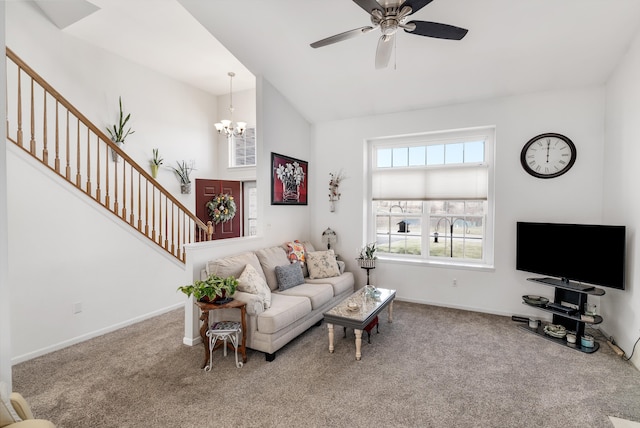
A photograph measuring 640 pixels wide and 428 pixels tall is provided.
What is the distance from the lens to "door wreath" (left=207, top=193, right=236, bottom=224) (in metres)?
6.34

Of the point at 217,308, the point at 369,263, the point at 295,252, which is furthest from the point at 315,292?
the point at 217,308

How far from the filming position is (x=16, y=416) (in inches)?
59.1

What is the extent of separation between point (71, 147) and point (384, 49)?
4725 millimetres

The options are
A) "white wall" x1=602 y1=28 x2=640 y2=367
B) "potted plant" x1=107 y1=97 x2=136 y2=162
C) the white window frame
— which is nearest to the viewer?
"white wall" x1=602 y1=28 x2=640 y2=367

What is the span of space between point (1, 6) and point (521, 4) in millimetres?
3920

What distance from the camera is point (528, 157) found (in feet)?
13.0

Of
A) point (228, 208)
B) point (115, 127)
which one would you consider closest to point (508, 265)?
point (228, 208)

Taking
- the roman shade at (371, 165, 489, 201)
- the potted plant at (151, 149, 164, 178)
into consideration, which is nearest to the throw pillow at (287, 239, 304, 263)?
the roman shade at (371, 165, 489, 201)

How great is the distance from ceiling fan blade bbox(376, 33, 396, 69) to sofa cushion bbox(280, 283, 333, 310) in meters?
2.60

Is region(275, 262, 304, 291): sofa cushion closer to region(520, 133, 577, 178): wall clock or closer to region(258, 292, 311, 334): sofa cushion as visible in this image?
region(258, 292, 311, 334): sofa cushion

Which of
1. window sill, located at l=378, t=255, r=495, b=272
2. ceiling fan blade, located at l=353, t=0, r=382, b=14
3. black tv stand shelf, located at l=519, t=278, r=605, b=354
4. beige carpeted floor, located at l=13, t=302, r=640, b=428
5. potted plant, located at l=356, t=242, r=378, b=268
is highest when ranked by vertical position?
ceiling fan blade, located at l=353, t=0, r=382, b=14

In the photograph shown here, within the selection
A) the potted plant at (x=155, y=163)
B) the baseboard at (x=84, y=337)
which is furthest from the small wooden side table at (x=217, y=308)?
the potted plant at (x=155, y=163)

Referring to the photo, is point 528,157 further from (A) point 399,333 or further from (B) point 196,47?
(B) point 196,47

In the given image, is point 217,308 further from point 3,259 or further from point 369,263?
point 369,263
